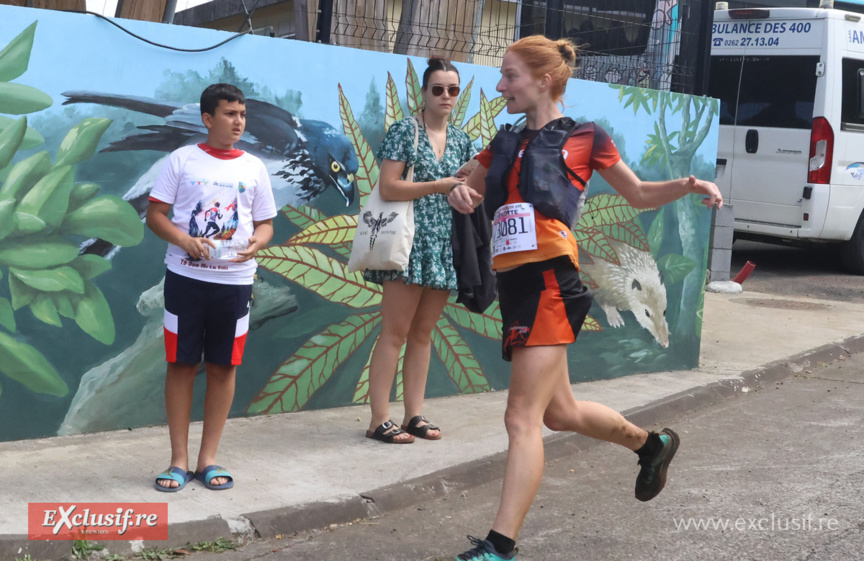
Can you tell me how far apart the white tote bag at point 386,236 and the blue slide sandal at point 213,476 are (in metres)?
1.29

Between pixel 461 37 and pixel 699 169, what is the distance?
2229mm

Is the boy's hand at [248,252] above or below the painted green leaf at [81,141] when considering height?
below

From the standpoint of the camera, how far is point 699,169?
7676mm

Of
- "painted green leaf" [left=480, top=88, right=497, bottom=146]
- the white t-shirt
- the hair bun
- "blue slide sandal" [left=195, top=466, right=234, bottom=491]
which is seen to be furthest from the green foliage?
"painted green leaf" [left=480, top=88, right=497, bottom=146]

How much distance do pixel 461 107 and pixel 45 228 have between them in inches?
105

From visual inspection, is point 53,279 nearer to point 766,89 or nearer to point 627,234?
point 627,234

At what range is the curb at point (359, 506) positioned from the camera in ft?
12.3

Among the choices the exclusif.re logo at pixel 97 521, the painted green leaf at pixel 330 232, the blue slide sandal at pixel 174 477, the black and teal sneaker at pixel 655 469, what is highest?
the painted green leaf at pixel 330 232

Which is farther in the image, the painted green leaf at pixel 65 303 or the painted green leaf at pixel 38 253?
the painted green leaf at pixel 65 303

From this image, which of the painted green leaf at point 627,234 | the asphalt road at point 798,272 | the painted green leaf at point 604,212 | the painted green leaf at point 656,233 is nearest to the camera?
the painted green leaf at point 604,212

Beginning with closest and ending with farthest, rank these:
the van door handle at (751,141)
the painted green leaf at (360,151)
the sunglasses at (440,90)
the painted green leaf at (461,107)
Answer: the sunglasses at (440,90) → the painted green leaf at (360,151) → the painted green leaf at (461,107) → the van door handle at (751,141)

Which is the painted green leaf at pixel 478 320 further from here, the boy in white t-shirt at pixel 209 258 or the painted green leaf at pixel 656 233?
the boy in white t-shirt at pixel 209 258

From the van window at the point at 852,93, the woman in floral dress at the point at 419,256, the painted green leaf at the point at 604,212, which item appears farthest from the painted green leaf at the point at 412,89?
the van window at the point at 852,93

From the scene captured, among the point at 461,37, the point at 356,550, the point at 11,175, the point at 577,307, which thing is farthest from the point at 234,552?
the point at 461,37
